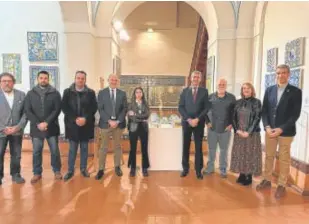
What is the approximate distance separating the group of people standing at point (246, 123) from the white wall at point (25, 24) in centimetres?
241

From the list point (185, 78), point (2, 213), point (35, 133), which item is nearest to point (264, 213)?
point (2, 213)

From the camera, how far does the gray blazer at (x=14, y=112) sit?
3465 mm

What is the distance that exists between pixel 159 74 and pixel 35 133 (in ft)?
22.0

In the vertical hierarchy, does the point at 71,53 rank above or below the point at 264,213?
above

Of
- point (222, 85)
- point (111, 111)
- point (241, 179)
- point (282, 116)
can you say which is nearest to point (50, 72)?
point (111, 111)

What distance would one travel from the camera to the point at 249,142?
347 centimetres

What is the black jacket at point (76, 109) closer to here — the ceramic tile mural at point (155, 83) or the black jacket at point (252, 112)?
the black jacket at point (252, 112)

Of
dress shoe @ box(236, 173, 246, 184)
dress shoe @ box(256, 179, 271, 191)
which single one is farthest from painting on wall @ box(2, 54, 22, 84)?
dress shoe @ box(256, 179, 271, 191)

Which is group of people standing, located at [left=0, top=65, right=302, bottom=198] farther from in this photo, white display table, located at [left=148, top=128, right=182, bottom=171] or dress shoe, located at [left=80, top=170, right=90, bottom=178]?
white display table, located at [left=148, top=128, right=182, bottom=171]

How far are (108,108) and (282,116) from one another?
2156 millimetres

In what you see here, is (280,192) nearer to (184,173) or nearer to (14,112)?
(184,173)

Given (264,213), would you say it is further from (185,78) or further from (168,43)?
(168,43)

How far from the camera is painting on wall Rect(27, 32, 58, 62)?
192 inches

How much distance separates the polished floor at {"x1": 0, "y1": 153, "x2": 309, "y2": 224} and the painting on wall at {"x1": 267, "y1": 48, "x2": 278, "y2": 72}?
1809 mm
